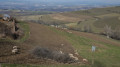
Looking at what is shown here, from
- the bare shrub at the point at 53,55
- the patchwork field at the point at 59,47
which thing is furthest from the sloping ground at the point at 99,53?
the bare shrub at the point at 53,55

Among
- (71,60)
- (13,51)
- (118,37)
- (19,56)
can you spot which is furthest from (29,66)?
(118,37)

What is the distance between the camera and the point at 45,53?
1382 cm

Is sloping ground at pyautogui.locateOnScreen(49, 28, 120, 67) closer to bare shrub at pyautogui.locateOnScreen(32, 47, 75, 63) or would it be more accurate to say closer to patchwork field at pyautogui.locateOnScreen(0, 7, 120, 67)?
patchwork field at pyautogui.locateOnScreen(0, 7, 120, 67)

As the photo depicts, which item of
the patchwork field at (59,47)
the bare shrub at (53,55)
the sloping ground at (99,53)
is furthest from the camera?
the sloping ground at (99,53)

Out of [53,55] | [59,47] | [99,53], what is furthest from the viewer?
[59,47]

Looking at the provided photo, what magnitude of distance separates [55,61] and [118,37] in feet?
135

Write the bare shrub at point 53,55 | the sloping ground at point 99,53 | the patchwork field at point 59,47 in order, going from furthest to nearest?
the sloping ground at point 99,53
the bare shrub at point 53,55
the patchwork field at point 59,47

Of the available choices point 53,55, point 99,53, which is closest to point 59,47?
point 99,53

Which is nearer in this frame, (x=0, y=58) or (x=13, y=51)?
(x=0, y=58)

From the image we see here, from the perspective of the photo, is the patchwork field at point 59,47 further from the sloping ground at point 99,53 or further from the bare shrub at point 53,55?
the bare shrub at point 53,55

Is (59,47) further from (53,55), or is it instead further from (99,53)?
(53,55)

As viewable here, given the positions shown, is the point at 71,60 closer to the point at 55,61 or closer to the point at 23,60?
the point at 55,61

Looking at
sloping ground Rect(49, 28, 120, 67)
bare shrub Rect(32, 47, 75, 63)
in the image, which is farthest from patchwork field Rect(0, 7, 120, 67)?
bare shrub Rect(32, 47, 75, 63)

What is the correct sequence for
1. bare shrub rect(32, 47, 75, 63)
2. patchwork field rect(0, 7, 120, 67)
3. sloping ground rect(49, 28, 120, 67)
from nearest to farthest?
patchwork field rect(0, 7, 120, 67)
bare shrub rect(32, 47, 75, 63)
sloping ground rect(49, 28, 120, 67)
